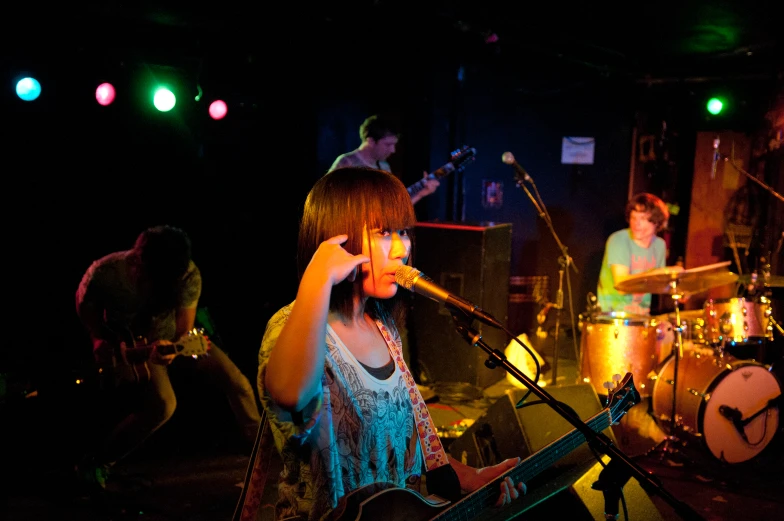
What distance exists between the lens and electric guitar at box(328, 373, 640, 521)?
63.9 inches

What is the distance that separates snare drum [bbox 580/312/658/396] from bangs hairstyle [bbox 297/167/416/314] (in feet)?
12.0

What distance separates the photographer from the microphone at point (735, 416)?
15.7 feet

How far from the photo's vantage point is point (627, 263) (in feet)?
18.6

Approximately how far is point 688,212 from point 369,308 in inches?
295

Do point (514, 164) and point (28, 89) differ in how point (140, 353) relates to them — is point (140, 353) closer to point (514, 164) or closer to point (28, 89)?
point (28, 89)

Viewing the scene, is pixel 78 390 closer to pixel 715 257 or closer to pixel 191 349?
pixel 191 349

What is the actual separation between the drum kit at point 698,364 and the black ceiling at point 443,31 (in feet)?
8.42

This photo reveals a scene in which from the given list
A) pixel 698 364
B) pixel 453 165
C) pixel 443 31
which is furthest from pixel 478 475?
pixel 443 31

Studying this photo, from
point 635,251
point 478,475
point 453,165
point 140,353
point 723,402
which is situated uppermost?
point 453,165

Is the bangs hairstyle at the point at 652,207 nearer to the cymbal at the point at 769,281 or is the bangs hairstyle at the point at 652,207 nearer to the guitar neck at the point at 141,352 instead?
the cymbal at the point at 769,281

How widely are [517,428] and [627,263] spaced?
2.67 meters

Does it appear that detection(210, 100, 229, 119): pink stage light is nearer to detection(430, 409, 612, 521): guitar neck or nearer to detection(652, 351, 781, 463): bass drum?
detection(652, 351, 781, 463): bass drum

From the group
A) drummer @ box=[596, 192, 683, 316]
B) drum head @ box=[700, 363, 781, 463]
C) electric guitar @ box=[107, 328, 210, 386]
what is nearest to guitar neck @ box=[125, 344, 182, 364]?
electric guitar @ box=[107, 328, 210, 386]

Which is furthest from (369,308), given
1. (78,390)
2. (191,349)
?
(78,390)
